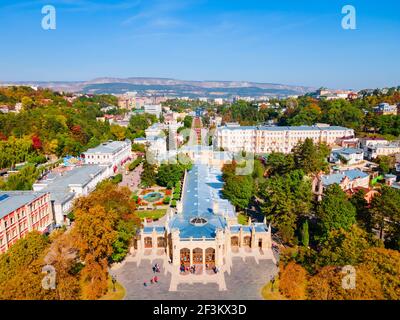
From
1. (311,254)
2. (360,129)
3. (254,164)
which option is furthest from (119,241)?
(360,129)

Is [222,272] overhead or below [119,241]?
below

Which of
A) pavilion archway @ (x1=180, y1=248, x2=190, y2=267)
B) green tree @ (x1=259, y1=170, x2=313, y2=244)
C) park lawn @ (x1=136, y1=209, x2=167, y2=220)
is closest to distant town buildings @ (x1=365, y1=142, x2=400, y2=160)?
green tree @ (x1=259, y1=170, x2=313, y2=244)

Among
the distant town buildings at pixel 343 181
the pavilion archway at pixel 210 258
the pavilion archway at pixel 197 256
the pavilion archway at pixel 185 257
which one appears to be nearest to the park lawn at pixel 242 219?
the pavilion archway at pixel 210 258

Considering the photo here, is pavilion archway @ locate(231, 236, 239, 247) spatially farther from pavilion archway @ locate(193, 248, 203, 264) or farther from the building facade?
the building facade

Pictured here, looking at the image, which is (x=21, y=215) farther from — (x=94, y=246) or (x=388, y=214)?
(x=388, y=214)

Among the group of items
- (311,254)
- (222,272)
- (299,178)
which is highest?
(299,178)

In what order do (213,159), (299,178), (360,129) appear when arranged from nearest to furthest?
(299,178) < (213,159) < (360,129)
